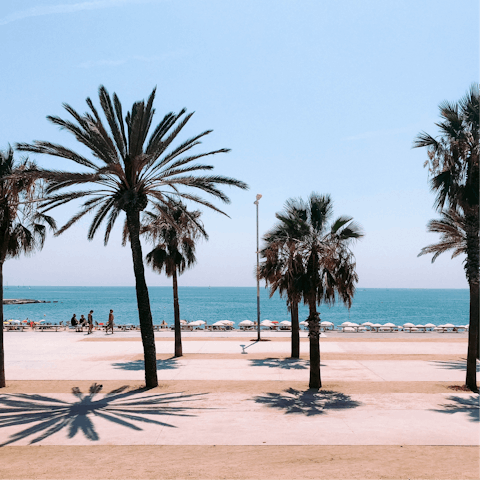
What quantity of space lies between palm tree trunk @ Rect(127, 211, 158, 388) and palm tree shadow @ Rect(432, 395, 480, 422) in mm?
9335

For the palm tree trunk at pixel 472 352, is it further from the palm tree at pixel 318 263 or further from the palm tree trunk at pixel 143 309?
the palm tree trunk at pixel 143 309

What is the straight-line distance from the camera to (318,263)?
51.7 feet

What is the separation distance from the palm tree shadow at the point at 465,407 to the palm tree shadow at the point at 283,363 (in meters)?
7.26

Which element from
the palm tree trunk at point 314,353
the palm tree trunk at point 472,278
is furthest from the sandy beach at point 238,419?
the palm tree trunk at point 472,278

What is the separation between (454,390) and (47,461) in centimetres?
1319

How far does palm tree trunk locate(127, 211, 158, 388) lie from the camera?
53.6 feet

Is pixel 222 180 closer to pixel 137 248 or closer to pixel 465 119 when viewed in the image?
pixel 137 248

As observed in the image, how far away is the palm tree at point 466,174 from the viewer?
15.9m

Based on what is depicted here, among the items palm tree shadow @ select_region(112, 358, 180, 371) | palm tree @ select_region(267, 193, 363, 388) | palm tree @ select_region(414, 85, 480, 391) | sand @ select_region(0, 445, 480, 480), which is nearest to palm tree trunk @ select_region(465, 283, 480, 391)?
palm tree @ select_region(414, 85, 480, 391)

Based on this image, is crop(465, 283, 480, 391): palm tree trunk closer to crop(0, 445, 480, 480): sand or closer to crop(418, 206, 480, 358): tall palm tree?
crop(418, 206, 480, 358): tall palm tree

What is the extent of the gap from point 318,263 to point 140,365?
1044 centimetres

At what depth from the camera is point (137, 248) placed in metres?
16.9

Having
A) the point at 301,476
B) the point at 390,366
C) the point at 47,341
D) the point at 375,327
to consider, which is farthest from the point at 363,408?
the point at 375,327

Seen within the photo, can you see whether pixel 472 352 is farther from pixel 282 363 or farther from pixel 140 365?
pixel 140 365
